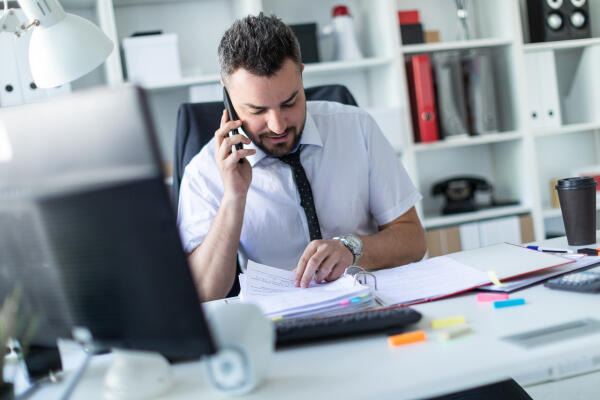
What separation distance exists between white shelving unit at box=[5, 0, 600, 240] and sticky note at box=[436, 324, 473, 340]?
1772mm

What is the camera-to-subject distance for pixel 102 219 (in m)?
0.53

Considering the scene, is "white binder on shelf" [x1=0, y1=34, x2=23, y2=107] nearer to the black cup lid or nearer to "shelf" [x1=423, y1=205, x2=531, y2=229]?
"shelf" [x1=423, y1=205, x2=531, y2=229]

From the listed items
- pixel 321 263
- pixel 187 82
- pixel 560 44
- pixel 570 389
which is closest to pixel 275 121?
pixel 321 263

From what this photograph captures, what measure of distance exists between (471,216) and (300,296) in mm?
1785

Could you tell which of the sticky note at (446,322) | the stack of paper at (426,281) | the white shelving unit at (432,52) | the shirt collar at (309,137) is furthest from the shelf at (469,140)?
→ the sticky note at (446,322)

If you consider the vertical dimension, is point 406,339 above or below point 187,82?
below

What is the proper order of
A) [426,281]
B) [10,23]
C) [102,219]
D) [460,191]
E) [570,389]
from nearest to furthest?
[102,219], [426,281], [10,23], [570,389], [460,191]

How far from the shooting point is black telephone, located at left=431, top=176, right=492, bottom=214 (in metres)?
2.62

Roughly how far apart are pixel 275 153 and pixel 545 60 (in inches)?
68.8

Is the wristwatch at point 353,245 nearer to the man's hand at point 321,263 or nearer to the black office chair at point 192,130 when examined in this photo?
the man's hand at point 321,263

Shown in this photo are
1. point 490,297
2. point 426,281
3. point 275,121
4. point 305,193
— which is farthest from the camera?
point 305,193

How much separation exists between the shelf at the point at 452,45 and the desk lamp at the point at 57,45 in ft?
5.50

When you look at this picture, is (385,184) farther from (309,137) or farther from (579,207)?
(579,207)

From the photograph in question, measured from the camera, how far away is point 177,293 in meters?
0.52
